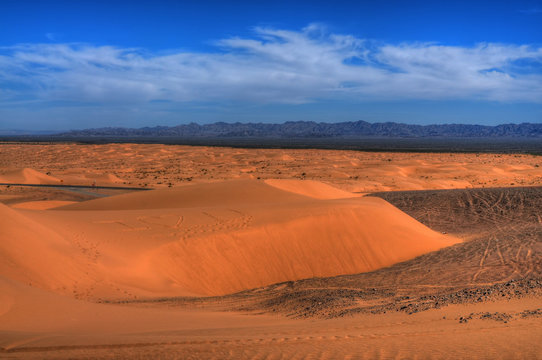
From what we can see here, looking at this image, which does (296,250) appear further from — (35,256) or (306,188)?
(306,188)

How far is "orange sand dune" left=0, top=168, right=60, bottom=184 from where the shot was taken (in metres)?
33.6

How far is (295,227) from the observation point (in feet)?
49.0

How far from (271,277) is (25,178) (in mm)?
27880

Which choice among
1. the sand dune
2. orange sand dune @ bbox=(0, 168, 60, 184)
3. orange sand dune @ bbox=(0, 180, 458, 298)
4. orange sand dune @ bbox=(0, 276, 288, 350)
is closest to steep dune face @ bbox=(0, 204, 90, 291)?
orange sand dune @ bbox=(0, 180, 458, 298)

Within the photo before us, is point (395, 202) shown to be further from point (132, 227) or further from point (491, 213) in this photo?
point (132, 227)

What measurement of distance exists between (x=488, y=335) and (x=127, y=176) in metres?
38.3

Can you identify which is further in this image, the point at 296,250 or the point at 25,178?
the point at 25,178

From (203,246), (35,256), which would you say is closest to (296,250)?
(203,246)

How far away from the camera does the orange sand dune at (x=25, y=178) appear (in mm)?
33562

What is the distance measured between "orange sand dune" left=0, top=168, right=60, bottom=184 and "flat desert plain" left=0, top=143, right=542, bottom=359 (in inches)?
357

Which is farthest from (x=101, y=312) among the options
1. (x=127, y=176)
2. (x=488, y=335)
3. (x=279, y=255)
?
(x=127, y=176)

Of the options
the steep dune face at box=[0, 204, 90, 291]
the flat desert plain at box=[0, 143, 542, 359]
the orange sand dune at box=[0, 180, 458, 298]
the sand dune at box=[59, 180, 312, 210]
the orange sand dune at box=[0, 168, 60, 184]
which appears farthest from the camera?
the orange sand dune at box=[0, 168, 60, 184]

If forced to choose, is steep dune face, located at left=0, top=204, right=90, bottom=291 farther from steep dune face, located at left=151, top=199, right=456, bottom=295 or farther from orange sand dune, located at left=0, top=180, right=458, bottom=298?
steep dune face, located at left=151, top=199, right=456, bottom=295

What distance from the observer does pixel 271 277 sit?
12734 mm
